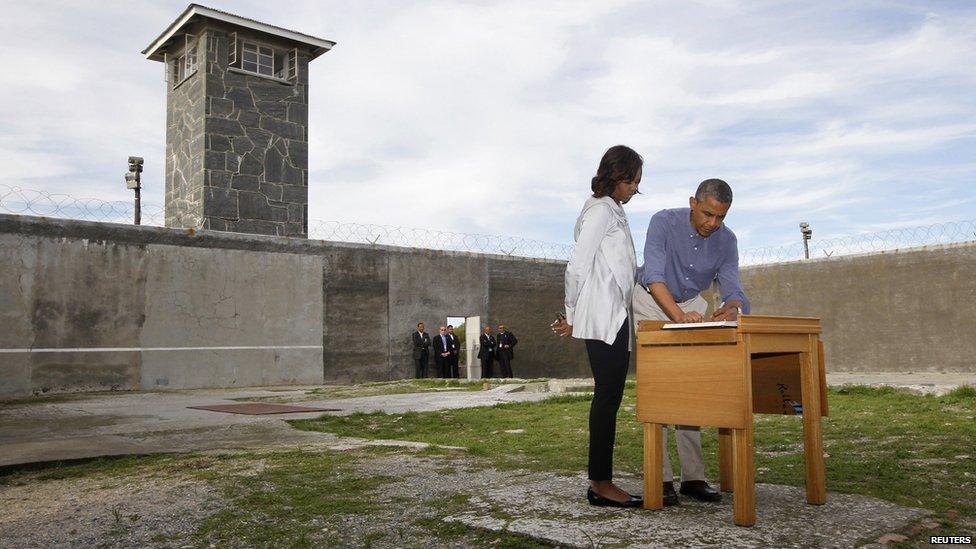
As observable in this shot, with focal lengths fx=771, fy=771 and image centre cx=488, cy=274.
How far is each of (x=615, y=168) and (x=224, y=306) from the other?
14952mm

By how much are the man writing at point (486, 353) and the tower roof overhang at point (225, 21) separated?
837 centimetres

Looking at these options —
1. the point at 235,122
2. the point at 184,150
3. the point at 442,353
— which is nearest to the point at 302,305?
the point at 442,353

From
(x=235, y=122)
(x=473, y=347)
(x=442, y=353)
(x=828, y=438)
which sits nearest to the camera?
(x=828, y=438)

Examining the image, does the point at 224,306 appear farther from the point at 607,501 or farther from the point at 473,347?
the point at 607,501

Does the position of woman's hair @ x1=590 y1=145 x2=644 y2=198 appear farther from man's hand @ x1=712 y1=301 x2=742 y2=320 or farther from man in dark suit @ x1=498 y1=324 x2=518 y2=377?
man in dark suit @ x1=498 y1=324 x2=518 y2=377

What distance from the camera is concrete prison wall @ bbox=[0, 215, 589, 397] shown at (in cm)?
1459

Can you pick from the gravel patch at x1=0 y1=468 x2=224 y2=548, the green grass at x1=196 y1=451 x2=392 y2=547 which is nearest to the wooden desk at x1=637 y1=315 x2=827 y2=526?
the green grass at x1=196 y1=451 x2=392 y2=547

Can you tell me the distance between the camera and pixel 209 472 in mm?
4133

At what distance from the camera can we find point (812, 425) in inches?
123

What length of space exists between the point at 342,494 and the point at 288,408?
18.3 ft

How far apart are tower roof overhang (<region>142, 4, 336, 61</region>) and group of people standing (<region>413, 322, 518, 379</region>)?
7478 millimetres

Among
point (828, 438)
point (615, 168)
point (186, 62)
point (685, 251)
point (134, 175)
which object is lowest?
point (828, 438)

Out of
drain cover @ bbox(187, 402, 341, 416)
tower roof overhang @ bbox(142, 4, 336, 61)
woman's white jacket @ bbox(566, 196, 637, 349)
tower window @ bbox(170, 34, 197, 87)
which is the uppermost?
tower roof overhang @ bbox(142, 4, 336, 61)

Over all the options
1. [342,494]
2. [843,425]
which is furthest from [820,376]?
[843,425]
